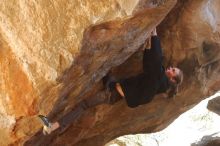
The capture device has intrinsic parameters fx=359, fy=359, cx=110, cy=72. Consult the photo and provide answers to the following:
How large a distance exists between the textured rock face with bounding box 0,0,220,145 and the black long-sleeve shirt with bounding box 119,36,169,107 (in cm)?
19

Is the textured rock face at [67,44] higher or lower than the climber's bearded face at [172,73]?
higher

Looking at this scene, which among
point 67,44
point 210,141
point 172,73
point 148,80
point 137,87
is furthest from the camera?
point 210,141

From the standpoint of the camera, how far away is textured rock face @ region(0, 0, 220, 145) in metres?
3.05

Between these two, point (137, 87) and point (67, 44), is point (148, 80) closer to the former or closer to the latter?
point (137, 87)

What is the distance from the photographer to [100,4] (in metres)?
2.97

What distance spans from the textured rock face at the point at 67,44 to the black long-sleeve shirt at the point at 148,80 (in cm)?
19

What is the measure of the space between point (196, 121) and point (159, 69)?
8.86 meters

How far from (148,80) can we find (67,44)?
1323mm

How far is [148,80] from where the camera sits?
13.5ft

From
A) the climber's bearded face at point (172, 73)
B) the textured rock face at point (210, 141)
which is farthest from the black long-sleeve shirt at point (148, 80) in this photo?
the textured rock face at point (210, 141)

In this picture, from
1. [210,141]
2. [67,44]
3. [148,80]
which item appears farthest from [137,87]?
[210,141]

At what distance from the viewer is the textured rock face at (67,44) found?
305cm

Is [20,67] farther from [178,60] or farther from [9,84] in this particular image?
[178,60]

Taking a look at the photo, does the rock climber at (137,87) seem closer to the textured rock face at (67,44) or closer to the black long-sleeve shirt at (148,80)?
the black long-sleeve shirt at (148,80)
